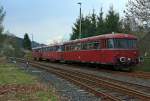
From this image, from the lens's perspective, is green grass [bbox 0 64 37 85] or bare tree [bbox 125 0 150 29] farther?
bare tree [bbox 125 0 150 29]

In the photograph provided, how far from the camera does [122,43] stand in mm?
33031

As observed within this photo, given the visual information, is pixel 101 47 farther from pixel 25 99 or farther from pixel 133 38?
pixel 25 99

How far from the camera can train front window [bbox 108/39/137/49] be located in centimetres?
3272

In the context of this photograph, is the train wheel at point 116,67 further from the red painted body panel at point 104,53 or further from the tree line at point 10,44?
the tree line at point 10,44

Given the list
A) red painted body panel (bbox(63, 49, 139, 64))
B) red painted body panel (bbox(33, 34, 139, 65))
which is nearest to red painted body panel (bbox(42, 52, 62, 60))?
red painted body panel (bbox(33, 34, 139, 65))

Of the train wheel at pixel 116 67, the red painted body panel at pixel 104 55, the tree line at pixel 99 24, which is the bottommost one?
the train wheel at pixel 116 67

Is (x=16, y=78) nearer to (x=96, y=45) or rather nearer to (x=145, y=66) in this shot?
(x=96, y=45)

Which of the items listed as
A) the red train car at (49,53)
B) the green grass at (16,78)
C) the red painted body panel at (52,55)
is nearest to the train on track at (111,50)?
the green grass at (16,78)

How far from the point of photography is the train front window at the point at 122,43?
1288 inches

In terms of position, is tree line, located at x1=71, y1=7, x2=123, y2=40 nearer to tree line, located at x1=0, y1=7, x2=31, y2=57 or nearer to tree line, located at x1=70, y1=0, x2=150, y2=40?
tree line, located at x1=70, y1=0, x2=150, y2=40

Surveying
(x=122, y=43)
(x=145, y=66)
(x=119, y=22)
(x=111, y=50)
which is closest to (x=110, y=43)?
(x=111, y=50)

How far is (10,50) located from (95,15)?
33927 mm

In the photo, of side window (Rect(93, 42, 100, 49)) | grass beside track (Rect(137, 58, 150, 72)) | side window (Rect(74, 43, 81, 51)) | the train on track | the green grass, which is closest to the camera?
the green grass

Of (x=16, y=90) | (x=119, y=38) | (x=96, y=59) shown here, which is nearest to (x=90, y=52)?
(x=96, y=59)
